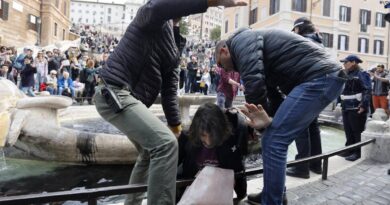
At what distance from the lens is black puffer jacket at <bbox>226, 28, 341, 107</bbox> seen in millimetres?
2762

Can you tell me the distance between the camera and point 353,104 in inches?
254

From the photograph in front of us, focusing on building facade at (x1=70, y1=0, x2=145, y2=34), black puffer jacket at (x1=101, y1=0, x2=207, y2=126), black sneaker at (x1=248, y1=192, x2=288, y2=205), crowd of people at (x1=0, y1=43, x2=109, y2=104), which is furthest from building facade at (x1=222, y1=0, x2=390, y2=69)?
building facade at (x1=70, y1=0, x2=145, y2=34)

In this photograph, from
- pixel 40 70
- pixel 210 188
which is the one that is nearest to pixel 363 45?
pixel 40 70

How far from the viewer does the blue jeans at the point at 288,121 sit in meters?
2.85

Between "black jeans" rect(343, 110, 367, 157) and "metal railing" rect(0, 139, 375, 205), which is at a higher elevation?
"black jeans" rect(343, 110, 367, 157)

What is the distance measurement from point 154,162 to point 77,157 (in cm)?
348

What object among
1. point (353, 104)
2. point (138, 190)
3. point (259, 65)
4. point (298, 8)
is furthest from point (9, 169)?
point (298, 8)

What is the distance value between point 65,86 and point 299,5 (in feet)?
93.4

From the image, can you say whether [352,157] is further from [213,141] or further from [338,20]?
[338,20]

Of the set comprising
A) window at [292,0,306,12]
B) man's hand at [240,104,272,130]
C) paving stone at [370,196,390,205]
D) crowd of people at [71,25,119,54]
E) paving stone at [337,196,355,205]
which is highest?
window at [292,0,306,12]

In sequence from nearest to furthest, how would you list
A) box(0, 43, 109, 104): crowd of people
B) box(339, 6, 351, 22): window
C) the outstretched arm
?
the outstretched arm < box(0, 43, 109, 104): crowd of people < box(339, 6, 351, 22): window

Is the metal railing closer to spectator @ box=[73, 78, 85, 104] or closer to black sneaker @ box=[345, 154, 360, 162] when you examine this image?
black sneaker @ box=[345, 154, 360, 162]

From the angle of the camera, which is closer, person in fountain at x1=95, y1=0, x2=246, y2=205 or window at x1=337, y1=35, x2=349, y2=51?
person in fountain at x1=95, y1=0, x2=246, y2=205

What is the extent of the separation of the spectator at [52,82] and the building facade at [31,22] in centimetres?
1874
